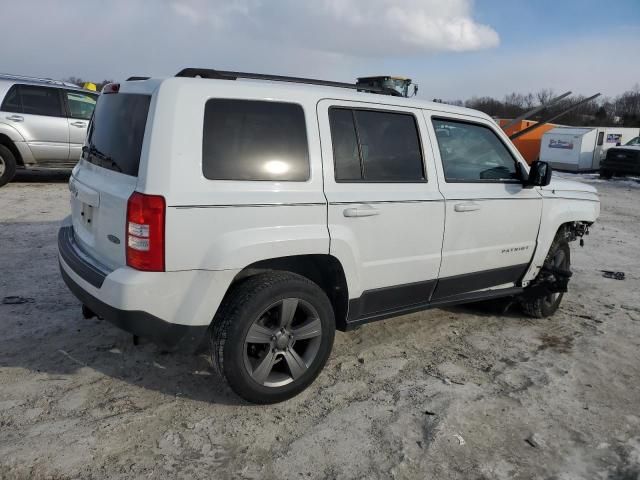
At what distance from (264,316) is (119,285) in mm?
845

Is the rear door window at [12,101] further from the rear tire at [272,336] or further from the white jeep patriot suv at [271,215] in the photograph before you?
the rear tire at [272,336]

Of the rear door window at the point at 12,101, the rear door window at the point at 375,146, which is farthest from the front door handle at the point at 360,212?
the rear door window at the point at 12,101

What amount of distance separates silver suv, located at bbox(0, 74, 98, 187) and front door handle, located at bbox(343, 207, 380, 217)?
8.43 meters

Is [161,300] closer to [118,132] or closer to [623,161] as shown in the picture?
[118,132]

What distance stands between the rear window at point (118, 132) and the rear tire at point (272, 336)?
3.07ft

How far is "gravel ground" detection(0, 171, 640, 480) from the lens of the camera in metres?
2.72

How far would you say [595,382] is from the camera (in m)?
3.72

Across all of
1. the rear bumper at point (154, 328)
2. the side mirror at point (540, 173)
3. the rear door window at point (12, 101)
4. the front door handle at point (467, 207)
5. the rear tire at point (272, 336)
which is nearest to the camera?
the rear bumper at point (154, 328)

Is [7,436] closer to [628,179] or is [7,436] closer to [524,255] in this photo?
[524,255]

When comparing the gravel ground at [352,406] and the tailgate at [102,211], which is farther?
the tailgate at [102,211]

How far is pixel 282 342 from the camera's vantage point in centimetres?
318

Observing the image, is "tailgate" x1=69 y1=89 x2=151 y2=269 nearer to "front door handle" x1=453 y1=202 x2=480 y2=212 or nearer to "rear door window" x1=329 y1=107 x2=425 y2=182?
"rear door window" x1=329 y1=107 x2=425 y2=182

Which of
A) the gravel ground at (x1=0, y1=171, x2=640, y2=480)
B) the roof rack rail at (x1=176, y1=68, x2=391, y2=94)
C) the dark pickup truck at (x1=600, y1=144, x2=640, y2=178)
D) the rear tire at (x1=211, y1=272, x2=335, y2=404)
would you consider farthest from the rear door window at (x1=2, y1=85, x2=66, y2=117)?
the dark pickup truck at (x1=600, y1=144, x2=640, y2=178)

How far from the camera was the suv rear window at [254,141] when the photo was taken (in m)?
2.85
